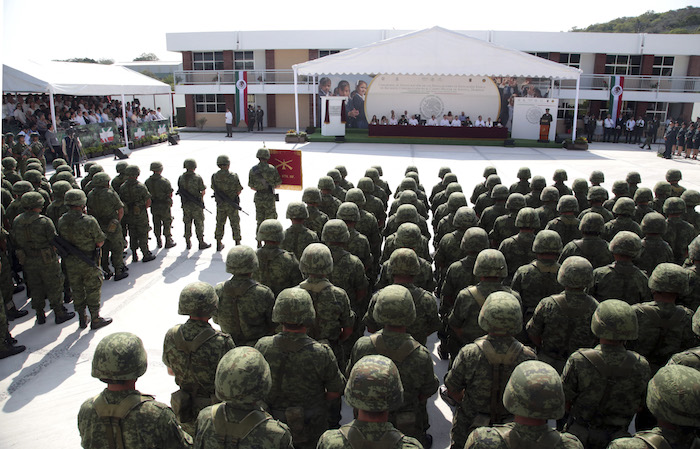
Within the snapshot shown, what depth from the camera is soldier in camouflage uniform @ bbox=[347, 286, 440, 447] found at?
358cm

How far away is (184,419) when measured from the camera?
3906mm

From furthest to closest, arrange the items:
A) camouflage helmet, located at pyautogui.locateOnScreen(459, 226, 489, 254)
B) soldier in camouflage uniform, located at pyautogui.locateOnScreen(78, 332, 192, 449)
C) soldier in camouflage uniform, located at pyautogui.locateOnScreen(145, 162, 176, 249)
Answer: soldier in camouflage uniform, located at pyautogui.locateOnScreen(145, 162, 176, 249) < camouflage helmet, located at pyautogui.locateOnScreen(459, 226, 489, 254) < soldier in camouflage uniform, located at pyautogui.locateOnScreen(78, 332, 192, 449)

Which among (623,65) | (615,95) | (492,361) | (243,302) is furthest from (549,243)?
(623,65)

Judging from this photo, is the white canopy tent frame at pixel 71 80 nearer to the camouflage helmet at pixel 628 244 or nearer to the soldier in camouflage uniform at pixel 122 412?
the soldier in camouflage uniform at pixel 122 412

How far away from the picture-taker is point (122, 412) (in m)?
3.03

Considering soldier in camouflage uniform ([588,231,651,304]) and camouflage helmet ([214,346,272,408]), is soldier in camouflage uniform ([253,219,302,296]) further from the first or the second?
soldier in camouflage uniform ([588,231,651,304])

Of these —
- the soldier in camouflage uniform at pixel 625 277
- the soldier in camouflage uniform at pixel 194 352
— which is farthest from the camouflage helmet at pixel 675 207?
the soldier in camouflage uniform at pixel 194 352

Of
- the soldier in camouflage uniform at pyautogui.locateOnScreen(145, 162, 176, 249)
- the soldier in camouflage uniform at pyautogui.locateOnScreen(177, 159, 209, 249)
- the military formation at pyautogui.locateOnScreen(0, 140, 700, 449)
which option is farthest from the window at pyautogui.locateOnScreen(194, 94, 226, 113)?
the military formation at pyautogui.locateOnScreen(0, 140, 700, 449)

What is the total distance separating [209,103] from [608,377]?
33.4 m

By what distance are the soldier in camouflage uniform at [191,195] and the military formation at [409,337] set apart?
1862 mm

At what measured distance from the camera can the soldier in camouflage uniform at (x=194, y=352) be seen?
381cm

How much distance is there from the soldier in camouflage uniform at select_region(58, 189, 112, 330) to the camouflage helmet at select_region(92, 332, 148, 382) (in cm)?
394

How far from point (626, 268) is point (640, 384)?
1.77 m

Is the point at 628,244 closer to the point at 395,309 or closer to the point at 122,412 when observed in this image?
the point at 395,309
